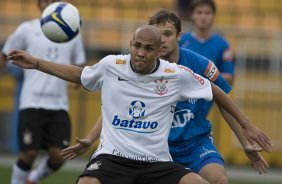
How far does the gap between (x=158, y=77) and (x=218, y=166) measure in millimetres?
1150

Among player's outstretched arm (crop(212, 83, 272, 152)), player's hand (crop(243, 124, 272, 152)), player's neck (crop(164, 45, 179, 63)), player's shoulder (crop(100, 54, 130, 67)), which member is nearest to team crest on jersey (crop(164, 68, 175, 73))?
player's shoulder (crop(100, 54, 130, 67))

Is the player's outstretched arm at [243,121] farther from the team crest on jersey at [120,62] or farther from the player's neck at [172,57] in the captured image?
the team crest on jersey at [120,62]

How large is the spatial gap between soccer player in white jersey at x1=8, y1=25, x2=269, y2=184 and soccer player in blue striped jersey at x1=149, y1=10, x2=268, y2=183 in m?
0.60

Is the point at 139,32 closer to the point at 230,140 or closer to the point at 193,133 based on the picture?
the point at 193,133

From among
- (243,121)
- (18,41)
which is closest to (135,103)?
(243,121)

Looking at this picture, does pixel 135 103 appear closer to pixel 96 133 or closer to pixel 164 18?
pixel 96 133

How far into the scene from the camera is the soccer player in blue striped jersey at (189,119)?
718 cm

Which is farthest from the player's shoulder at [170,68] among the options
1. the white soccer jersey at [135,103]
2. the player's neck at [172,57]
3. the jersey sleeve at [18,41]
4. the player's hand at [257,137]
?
the jersey sleeve at [18,41]

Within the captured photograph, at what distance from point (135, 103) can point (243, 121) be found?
0.97m

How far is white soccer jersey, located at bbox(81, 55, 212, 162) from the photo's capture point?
21.1 feet

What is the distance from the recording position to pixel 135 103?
21.2 ft

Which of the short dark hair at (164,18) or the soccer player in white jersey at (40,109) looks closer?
the short dark hair at (164,18)

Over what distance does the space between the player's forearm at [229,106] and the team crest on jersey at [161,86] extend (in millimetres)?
480

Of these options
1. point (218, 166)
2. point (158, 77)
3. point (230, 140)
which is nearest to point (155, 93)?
point (158, 77)
